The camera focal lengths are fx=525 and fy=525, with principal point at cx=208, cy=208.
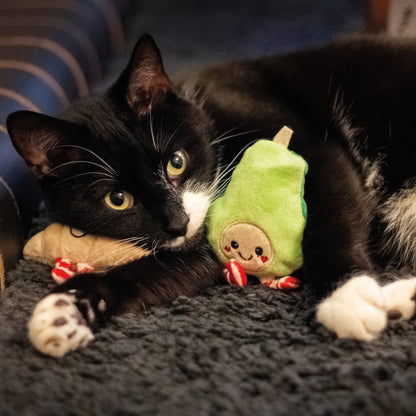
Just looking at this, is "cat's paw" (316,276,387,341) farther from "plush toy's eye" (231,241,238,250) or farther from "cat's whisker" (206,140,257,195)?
"cat's whisker" (206,140,257,195)

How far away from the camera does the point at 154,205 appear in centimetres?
106

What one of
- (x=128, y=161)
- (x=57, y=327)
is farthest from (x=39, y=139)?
(x=57, y=327)

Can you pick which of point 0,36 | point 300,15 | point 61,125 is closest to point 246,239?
point 61,125

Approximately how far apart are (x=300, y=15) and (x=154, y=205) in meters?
1.81

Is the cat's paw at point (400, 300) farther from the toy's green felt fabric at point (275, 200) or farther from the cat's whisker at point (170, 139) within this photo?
the cat's whisker at point (170, 139)

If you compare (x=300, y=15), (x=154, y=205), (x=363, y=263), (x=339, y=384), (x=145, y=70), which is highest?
(x=300, y=15)

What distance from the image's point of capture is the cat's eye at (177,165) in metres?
1.13

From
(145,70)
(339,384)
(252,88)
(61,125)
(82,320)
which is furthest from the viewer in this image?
(252,88)

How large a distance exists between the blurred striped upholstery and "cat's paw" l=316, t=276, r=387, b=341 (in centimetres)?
74

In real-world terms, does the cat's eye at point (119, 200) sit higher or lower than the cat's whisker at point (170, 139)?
lower

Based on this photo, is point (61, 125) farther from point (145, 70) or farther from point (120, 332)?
point (120, 332)

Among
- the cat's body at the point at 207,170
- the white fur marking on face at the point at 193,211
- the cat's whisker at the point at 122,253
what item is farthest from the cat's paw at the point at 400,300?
the cat's whisker at the point at 122,253

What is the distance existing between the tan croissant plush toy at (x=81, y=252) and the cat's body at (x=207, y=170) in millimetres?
25

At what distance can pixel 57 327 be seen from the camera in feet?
2.90
